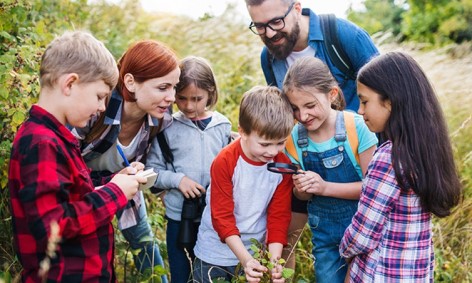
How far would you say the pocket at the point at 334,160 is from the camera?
2.94 meters

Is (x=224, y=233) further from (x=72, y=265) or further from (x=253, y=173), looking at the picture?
(x=72, y=265)

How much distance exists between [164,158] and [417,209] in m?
1.46

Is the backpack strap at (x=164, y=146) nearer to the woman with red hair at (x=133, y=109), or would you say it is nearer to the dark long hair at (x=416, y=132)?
the woman with red hair at (x=133, y=109)

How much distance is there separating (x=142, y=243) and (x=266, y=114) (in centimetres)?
129

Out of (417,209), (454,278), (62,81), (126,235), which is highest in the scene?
(62,81)

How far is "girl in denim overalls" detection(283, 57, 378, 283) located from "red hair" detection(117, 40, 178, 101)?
638 millimetres

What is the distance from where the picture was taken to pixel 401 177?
97.9 inches

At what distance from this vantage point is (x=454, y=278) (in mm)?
3916

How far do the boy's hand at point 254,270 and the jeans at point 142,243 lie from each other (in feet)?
3.05

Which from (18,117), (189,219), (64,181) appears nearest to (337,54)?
(189,219)

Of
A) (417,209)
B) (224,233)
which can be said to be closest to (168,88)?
(224,233)

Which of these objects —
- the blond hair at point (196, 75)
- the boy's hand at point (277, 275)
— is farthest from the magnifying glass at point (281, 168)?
the blond hair at point (196, 75)

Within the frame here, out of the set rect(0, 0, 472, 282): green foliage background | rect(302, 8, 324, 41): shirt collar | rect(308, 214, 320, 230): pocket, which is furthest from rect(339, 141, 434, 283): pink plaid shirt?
rect(302, 8, 324, 41): shirt collar

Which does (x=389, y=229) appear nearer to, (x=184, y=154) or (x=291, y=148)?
(x=291, y=148)
